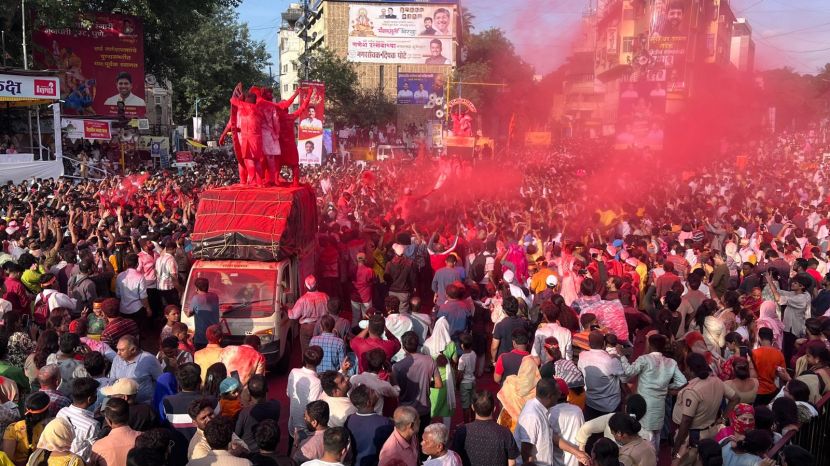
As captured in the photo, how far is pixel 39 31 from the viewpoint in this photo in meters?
37.4

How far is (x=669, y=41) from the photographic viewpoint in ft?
129

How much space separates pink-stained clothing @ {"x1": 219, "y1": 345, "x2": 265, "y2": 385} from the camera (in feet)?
23.0

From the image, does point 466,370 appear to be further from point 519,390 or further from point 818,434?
point 818,434

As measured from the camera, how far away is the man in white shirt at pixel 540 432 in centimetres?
575

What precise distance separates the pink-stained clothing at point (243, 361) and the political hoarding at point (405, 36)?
55.6 metres

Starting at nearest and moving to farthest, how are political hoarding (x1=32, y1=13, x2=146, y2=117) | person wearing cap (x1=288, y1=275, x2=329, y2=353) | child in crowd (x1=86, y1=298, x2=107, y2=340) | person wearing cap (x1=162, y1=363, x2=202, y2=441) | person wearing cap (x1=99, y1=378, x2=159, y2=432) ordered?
person wearing cap (x1=99, y1=378, x2=159, y2=432), person wearing cap (x1=162, y1=363, x2=202, y2=441), child in crowd (x1=86, y1=298, x2=107, y2=340), person wearing cap (x1=288, y1=275, x2=329, y2=353), political hoarding (x1=32, y1=13, x2=146, y2=117)

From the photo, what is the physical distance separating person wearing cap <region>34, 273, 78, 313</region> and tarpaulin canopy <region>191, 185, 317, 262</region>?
1.67 metres

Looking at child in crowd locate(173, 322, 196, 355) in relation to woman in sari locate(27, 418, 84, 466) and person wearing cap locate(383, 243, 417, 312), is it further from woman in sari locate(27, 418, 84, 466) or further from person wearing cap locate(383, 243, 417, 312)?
person wearing cap locate(383, 243, 417, 312)

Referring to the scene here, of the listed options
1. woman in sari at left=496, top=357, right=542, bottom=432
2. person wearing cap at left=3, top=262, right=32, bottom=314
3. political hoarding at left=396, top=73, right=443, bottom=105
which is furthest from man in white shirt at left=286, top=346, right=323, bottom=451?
political hoarding at left=396, top=73, right=443, bottom=105

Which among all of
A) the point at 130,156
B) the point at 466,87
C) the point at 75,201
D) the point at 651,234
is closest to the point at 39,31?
the point at 130,156

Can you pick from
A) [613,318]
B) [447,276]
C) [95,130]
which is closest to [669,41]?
[95,130]

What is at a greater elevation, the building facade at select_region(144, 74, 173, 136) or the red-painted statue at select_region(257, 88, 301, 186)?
the building facade at select_region(144, 74, 173, 136)

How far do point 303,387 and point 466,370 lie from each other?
1894 mm

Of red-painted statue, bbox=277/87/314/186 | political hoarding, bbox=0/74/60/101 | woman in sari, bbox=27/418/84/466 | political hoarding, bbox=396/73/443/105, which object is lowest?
woman in sari, bbox=27/418/84/466
